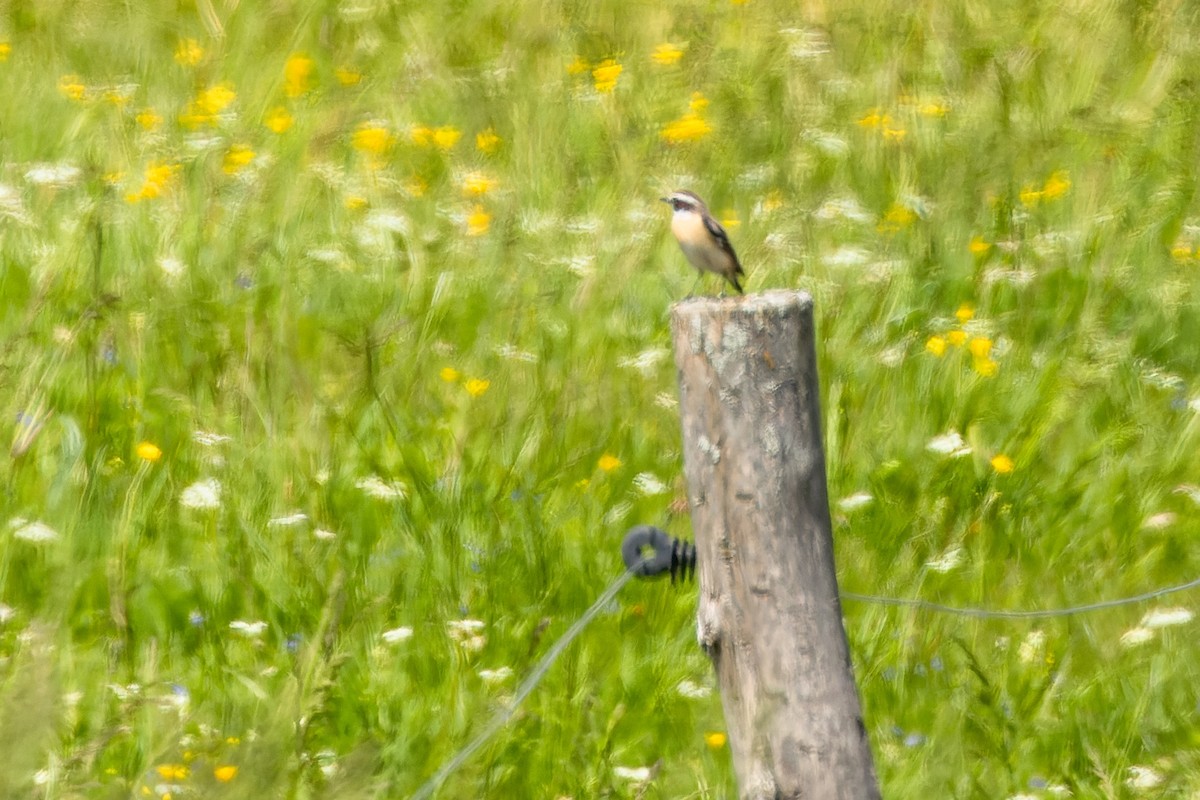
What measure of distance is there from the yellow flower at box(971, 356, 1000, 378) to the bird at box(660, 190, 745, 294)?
835 millimetres

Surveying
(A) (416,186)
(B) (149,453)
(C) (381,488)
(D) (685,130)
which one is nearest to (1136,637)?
(C) (381,488)

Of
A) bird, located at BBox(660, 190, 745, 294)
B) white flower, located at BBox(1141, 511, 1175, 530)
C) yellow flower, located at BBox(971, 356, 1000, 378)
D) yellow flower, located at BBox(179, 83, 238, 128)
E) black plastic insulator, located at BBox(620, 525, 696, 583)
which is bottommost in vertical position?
white flower, located at BBox(1141, 511, 1175, 530)

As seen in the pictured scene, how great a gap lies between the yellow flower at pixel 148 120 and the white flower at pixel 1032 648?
445cm

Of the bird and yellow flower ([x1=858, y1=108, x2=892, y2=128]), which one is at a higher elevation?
the bird

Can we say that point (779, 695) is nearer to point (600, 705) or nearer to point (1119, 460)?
point (600, 705)

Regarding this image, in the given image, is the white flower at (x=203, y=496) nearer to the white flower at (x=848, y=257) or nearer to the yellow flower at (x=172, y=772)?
the yellow flower at (x=172, y=772)

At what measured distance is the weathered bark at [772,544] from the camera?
9.01 ft

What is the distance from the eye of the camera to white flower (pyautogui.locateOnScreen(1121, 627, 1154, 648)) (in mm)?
3984

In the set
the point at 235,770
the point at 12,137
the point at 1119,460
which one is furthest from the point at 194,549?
the point at 12,137

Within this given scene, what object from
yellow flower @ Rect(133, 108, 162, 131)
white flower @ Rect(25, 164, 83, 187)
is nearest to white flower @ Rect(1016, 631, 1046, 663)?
white flower @ Rect(25, 164, 83, 187)

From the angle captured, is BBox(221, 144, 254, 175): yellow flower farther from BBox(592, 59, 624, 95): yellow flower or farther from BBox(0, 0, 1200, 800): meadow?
BBox(592, 59, 624, 95): yellow flower

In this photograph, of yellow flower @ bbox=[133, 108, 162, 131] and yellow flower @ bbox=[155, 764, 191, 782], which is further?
yellow flower @ bbox=[133, 108, 162, 131]

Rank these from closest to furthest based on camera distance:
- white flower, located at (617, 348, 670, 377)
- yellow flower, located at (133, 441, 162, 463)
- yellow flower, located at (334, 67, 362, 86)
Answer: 1. yellow flower, located at (133, 441, 162, 463)
2. white flower, located at (617, 348, 670, 377)
3. yellow flower, located at (334, 67, 362, 86)

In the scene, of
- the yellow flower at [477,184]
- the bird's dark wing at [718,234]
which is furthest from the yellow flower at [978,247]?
the yellow flower at [477,184]
